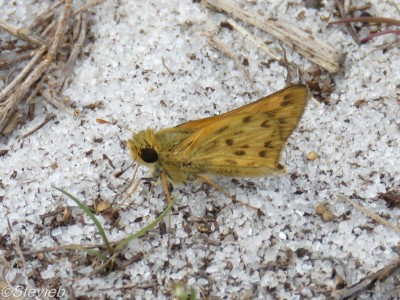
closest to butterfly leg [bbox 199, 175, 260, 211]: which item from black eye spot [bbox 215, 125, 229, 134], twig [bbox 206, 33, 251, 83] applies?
black eye spot [bbox 215, 125, 229, 134]

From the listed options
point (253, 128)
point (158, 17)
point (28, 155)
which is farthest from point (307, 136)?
point (28, 155)

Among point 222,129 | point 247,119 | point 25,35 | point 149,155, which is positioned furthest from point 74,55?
point 247,119

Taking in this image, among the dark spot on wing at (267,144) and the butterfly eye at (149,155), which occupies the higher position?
the butterfly eye at (149,155)

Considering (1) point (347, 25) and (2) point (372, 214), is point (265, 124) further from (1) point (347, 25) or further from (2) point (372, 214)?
(1) point (347, 25)

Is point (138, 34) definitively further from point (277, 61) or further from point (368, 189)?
point (368, 189)

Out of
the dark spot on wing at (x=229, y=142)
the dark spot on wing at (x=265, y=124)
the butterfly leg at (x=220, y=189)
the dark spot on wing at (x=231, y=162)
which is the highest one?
the dark spot on wing at (x=265, y=124)

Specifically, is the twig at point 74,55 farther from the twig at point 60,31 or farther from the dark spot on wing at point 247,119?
the dark spot on wing at point 247,119

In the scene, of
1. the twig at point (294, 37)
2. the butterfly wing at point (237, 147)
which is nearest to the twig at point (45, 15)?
the twig at point (294, 37)
